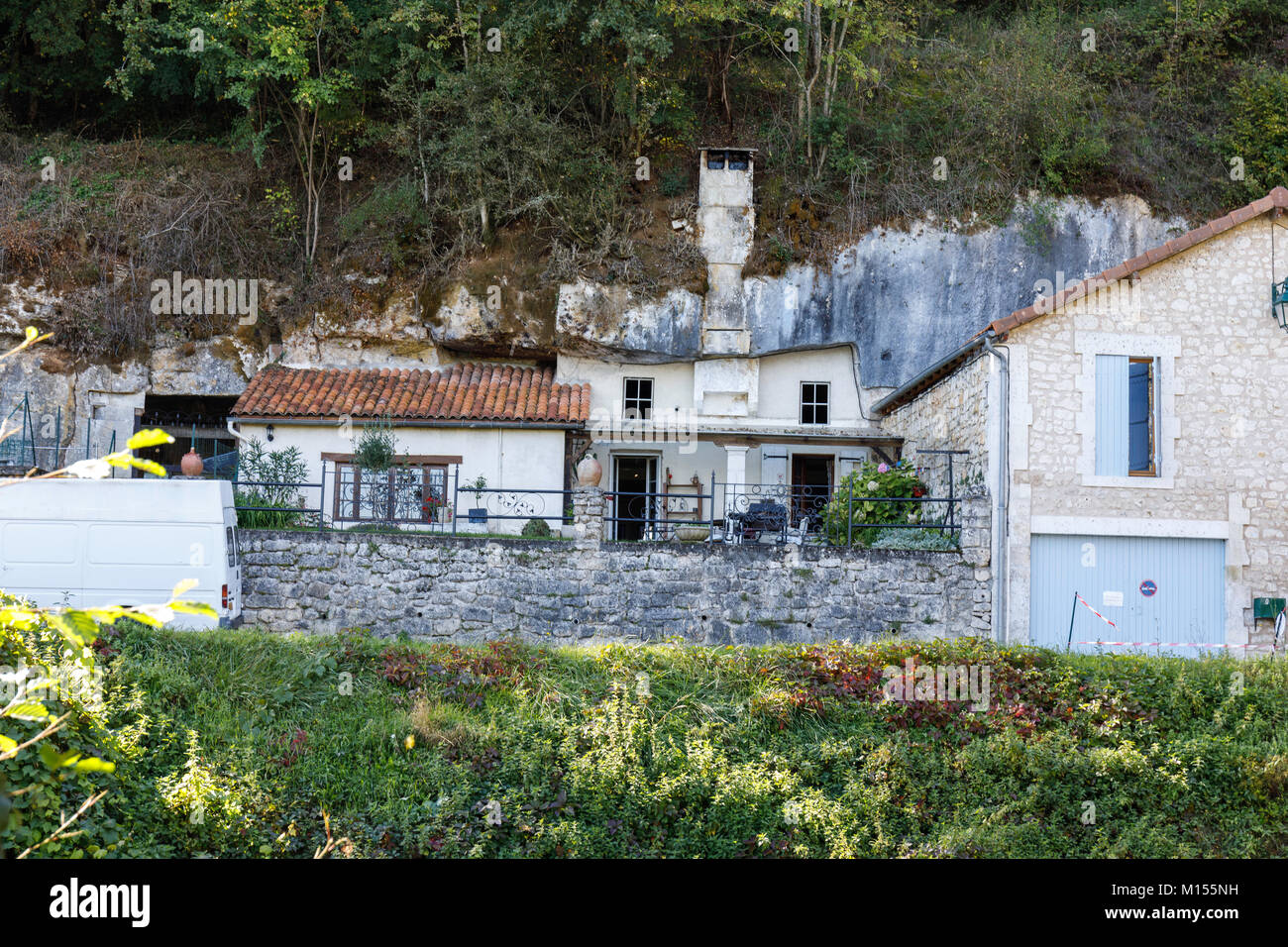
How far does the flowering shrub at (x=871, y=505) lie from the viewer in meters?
16.9

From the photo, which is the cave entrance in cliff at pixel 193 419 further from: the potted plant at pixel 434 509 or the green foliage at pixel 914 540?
the green foliage at pixel 914 540

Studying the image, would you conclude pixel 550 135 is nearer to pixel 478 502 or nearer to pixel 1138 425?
pixel 478 502

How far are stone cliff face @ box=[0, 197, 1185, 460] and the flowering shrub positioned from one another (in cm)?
443

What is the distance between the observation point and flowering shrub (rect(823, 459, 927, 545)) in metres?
16.9

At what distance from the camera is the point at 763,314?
21719 millimetres

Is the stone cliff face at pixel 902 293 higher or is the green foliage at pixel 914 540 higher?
→ the stone cliff face at pixel 902 293

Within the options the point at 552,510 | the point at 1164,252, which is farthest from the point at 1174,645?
the point at 552,510

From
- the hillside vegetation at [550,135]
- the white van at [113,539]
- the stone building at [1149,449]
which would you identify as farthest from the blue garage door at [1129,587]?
the white van at [113,539]

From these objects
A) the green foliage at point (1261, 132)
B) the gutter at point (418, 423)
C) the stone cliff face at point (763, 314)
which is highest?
the green foliage at point (1261, 132)

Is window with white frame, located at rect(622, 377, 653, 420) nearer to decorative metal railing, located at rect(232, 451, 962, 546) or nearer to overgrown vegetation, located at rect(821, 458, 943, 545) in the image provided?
decorative metal railing, located at rect(232, 451, 962, 546)

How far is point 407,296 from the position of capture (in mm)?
22188

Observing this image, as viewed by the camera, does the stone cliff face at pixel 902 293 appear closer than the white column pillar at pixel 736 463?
Yes

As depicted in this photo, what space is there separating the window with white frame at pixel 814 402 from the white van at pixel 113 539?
12200 mm

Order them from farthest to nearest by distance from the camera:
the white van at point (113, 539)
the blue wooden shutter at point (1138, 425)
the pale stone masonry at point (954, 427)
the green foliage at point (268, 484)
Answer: the green foliage at point (268, 484)
the pale stone masonry at point (954, 427)
the blue wooden shutter at point (1138, 425)
the white van at point (113, 539)
